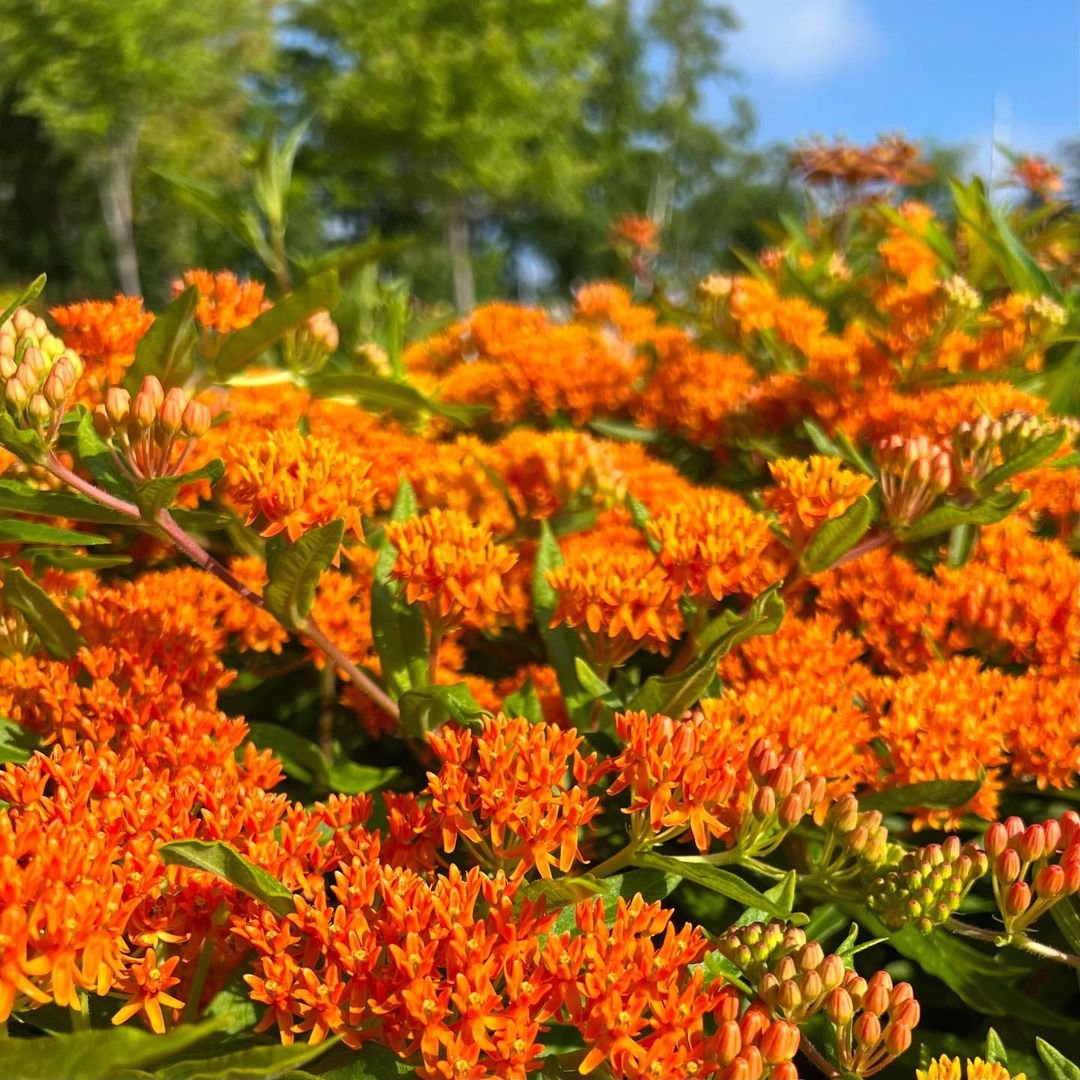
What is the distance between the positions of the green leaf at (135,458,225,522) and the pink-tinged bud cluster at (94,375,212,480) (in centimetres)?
5

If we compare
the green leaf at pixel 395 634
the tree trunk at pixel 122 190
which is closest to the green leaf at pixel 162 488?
the green leaf at pixel 395 634

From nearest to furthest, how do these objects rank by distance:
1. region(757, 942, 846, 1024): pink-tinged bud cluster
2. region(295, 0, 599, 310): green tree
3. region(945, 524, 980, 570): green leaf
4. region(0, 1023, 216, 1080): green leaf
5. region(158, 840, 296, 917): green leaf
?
region(0, 1023, 216, 1080): green leaf
region(158, 840, 296, 917): green leaf
region(757, 942, 846, 1024): pink-tinged bud cluster
region(945, 524, 980, 570): green leaf
region(295, 0, 599, 310): green tree

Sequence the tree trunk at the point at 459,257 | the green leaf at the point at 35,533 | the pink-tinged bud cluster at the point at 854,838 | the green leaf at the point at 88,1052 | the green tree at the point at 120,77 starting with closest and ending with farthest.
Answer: the green leaf at the point at 88,1052 < the pink-tinged bud cluster at the point at 854,838 < the green leaf at the point at 35,533 < the green tree at the point at 120,77 < the tree trunk at the point at 459,257

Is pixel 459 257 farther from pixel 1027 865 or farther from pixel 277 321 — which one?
pixel 1027 865

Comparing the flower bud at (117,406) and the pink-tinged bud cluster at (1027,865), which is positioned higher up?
the flower bud at (117,406)

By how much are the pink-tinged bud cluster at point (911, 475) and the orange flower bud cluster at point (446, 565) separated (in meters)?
0.47

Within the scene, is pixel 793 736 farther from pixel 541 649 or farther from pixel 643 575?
pixel 541 649

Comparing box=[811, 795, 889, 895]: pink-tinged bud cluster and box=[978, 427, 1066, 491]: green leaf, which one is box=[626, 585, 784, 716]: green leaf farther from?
box=[978, 427, 1066, 491]: green leaf

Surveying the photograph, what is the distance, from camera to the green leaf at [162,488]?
0.99 metres

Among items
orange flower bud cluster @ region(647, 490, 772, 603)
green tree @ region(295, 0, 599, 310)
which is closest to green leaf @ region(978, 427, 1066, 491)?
orange flower bud cluster @ region(647, 490, 772, 603)

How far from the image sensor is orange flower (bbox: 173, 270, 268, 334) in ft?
5.05

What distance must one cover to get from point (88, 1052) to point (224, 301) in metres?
1.15

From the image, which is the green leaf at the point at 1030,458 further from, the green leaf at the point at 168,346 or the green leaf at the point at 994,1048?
the green leaf at the point at 168,346

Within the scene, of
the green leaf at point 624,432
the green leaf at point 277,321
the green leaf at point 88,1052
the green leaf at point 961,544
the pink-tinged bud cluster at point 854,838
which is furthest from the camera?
the green leaf at point 624,432
